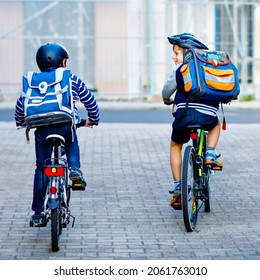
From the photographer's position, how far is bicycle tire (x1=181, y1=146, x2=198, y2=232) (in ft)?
27.3

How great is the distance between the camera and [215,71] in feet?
28.2

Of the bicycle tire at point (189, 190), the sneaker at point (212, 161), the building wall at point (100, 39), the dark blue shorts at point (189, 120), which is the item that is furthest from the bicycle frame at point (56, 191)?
the building wall at point (100, 39)

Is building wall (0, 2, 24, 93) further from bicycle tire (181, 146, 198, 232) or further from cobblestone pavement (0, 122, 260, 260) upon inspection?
bicycle tire (181, 146, 198, 232)

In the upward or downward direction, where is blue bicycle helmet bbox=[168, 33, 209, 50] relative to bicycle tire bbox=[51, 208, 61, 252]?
upward

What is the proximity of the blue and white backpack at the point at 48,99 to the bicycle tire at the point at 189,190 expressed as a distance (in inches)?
41.7

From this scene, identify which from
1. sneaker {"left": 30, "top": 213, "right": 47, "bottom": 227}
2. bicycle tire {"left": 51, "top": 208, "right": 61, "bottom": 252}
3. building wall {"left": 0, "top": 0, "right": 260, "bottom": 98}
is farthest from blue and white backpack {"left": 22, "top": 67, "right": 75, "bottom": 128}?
building wall {"left": 0, "top": 0, "right": 260, "bottom": 98}

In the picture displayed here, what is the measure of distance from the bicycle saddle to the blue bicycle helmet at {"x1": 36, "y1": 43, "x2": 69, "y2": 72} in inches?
21.7

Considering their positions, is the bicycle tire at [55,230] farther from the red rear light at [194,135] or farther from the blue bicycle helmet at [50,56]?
the red rear light at [194,135]

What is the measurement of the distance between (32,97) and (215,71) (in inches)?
63.9

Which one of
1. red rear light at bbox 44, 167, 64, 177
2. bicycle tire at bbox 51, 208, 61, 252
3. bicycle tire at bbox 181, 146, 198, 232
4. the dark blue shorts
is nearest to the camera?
bicycle tire at bbox 51, 208, 61, 252

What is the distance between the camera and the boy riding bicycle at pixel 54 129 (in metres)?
8.02

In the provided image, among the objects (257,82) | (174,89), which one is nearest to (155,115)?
(257,82)

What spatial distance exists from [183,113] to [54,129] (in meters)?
1.25

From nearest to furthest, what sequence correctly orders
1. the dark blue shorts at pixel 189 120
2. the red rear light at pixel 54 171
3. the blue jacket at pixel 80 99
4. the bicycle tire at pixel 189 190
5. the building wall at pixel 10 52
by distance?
the red rear light at pixel 54 171, the blue jacket at pixel 80 99, the bicycle tire at pixel 189 190, the dark blue shorts at pixel 189 120, the building wall at pixel 10 52
